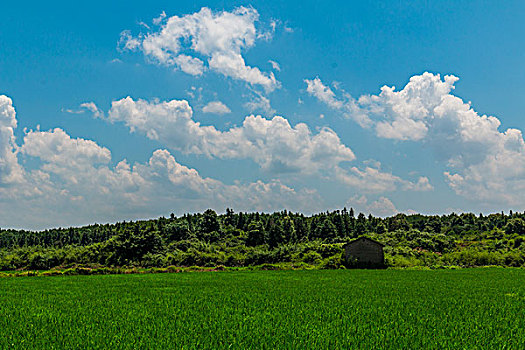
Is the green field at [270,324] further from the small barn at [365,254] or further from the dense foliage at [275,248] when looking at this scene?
the dense foliage at [275,248]

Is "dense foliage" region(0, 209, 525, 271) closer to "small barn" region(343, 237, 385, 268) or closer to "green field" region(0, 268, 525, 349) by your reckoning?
"small barn" region(343, 237, 385, 268)

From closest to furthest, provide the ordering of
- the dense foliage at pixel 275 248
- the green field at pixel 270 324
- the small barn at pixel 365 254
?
the green field at pixel 270 324, the small barn at pixel 365 254, the dense foliage at pixel 275 248

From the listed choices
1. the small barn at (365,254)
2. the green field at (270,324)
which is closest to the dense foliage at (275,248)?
the small barn at (365,254)

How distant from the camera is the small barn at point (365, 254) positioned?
2302 inches

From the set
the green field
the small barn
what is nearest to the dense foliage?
the small barn

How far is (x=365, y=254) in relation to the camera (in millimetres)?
58719

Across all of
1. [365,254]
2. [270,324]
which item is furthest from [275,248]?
[270,324]

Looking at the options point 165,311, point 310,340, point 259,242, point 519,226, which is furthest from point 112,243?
point 519,226

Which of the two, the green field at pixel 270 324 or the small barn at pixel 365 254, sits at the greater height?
the green field at pixel 270 324

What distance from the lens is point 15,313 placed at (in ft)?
48.2

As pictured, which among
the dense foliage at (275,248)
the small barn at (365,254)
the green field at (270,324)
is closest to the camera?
the green field at (270,324)

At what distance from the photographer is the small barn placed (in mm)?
58469

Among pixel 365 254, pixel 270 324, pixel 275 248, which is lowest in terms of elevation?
pixel 275 248

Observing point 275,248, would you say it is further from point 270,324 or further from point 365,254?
point 270,324
